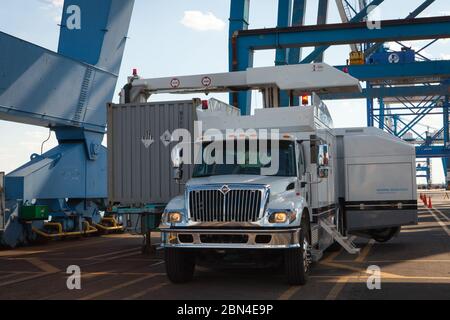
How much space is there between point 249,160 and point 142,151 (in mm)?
4310

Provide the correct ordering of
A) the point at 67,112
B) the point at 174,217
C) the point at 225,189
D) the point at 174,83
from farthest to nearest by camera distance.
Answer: the point at 67,112
the point at 174,83
the point at 174,217
the point at 225,189

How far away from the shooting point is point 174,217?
9688mm

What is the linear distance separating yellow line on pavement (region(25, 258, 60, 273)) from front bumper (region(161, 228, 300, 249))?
4.08 metres

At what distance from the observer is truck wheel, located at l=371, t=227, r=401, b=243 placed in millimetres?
16312

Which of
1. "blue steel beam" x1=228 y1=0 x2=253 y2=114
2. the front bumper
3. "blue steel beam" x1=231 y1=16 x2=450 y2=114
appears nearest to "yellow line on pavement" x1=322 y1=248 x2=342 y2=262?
the front bumper

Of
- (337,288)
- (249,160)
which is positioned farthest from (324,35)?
(337,288)

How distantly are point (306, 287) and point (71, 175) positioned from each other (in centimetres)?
1315

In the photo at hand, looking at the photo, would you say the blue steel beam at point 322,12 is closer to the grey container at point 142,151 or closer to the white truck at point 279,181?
the white truck at point 279,181

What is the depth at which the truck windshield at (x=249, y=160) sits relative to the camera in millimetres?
10375

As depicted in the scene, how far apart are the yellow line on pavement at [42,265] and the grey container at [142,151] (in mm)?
2032

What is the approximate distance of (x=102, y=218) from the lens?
23.7 metres

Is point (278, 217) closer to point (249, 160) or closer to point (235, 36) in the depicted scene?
point (249, 160)

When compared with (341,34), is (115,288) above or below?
below
